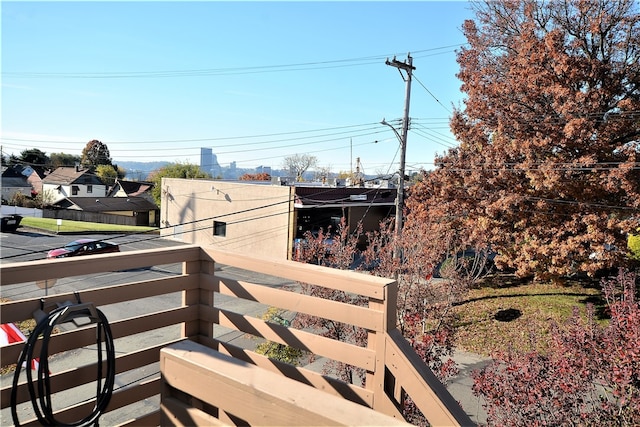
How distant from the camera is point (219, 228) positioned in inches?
866

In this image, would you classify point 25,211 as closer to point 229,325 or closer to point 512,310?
point 512,310

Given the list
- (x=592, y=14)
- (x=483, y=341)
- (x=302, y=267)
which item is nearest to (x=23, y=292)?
(x=483, y=341)

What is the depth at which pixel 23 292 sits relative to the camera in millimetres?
13766

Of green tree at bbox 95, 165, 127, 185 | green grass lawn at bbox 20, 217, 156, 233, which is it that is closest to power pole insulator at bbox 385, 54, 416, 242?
green grass lawn at bbox 20, 217, 156, 233

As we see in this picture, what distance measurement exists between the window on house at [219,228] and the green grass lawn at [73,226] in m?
7.09

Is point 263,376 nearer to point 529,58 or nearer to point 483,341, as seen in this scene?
point 483,341

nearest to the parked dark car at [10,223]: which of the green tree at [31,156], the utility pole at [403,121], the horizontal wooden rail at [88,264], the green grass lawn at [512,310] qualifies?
the utility pole at [403,121]

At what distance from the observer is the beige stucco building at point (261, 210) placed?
19219 mm

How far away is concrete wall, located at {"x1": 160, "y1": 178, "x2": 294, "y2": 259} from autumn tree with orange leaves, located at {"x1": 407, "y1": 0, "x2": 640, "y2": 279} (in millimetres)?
8060

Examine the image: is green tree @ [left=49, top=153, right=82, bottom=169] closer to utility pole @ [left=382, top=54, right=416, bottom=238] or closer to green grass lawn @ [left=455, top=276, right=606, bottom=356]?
utility pole @ [left=382, top=54, right=416, bottom=238]

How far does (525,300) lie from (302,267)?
12302 mm

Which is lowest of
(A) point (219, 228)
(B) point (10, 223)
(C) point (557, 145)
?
(B) point (10, 223)

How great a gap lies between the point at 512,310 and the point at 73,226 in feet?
92.7

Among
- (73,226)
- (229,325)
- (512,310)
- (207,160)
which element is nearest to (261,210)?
(512,310)
